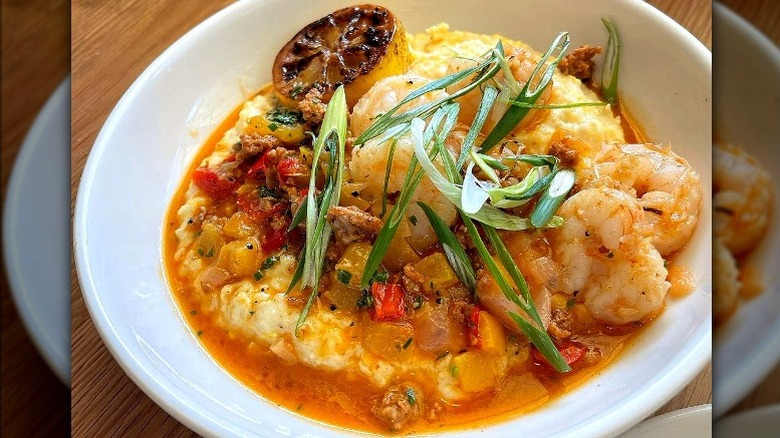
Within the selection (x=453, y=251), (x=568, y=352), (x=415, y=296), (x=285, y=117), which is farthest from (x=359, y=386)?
(x=285, y=117)

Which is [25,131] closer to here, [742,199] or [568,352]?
[742,199]

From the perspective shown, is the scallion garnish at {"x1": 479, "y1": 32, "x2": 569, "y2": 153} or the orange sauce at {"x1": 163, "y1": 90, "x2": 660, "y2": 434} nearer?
the orange sauce at {"x1": 163, "y1": 90, "x2": 660, "y2": 434}

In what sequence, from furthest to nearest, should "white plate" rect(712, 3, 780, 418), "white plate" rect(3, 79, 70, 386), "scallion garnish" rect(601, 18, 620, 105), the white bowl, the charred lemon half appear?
1. "scallion garnish" rect(601, 18, 620, 105)
2. the charred lemon half
3. the white bowl
4. "white plate" rect(3, 79, 70, 386)
5. "white plate" rect(712, 3, 780, 418)

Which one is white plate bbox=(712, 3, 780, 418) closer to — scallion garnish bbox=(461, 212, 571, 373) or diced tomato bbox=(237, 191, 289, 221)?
scallion garnish bbox=(461, 212, 571, 373)

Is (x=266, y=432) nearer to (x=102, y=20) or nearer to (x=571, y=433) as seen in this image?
(x=571, y=433)

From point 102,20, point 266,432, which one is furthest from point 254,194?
point 102,20

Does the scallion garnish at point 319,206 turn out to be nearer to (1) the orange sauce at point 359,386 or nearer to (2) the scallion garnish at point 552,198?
(1) the orange sauce at point 359,386

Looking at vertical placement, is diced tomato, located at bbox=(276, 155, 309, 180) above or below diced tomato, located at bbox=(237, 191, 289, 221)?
above

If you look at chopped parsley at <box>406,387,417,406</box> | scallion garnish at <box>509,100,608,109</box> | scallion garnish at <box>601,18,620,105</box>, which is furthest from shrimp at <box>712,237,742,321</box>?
scallion garnish at <box>601,18,620,105</box>
